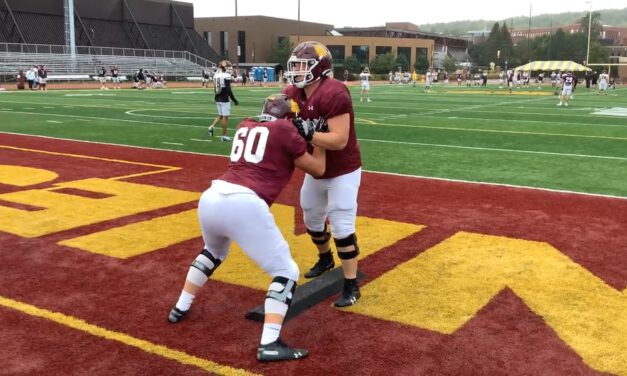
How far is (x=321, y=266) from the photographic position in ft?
18.3

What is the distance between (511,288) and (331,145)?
2.08 m

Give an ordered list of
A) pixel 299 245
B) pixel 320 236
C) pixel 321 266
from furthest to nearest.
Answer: pixel 299 245 → pixel 321 266 → pixel 320 236

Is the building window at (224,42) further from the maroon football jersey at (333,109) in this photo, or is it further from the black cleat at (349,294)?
the black cleat at (349,294)

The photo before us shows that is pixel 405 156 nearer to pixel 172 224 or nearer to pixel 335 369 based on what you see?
pixel 172 224

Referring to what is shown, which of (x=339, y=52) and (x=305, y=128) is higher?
(x=339, y=52)

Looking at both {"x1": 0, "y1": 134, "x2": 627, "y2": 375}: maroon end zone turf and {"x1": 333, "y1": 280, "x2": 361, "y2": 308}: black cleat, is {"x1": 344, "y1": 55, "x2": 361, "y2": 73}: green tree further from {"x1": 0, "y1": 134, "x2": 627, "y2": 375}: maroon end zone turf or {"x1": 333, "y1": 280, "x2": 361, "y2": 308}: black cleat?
{"x1": 333, "y1": 280, "x2": 361, "y2": 308}: black cleat

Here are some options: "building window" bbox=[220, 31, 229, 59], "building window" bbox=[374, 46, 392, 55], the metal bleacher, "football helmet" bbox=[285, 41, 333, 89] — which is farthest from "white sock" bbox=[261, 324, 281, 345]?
"building window" bbox=[374, 46, 392, 55]

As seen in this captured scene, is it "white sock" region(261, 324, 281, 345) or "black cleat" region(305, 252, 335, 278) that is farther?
"black cleat" region(305, 252, 335, 278)

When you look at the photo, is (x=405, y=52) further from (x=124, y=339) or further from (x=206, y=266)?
(x=124, y=339)

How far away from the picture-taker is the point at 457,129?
17.1 metres

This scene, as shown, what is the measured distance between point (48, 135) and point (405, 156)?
28.4 ft

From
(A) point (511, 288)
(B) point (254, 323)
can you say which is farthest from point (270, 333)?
(A) point (511, 288)

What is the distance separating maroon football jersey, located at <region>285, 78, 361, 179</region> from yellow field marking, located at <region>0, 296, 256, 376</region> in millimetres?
1670

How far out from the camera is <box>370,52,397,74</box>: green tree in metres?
95.0
